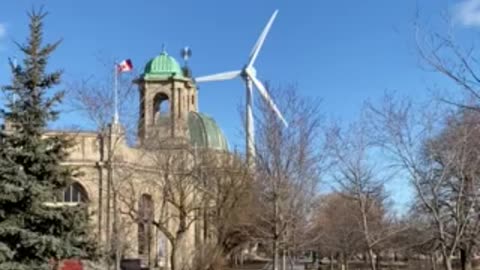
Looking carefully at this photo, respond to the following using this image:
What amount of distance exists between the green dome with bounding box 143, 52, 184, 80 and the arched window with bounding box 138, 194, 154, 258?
25.5 metres

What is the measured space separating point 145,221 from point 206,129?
87.4 ft

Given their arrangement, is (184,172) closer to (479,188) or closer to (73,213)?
(479,188)

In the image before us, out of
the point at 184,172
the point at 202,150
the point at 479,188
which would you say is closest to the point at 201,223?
the point at 202,150

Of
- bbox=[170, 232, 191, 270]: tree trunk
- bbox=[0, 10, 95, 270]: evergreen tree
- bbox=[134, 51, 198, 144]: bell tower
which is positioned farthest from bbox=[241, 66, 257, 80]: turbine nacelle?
bbox=[0, 10, 95, 270]: evergreen tree

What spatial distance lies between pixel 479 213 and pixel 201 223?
79.2 ft

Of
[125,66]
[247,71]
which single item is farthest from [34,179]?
[247,71]

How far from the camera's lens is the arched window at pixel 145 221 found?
3900 cm

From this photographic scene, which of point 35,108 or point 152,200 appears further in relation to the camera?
point 152,200

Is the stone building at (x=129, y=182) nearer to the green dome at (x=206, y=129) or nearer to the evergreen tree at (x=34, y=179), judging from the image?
the evergreen tree at (x=34, y=179)

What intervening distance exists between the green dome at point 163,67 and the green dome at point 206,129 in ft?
14.9

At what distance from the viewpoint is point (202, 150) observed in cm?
4284

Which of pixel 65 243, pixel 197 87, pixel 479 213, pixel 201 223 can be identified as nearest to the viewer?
pixel 65 243

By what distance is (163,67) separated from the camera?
69.3 m

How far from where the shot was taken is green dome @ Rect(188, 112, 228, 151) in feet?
209
